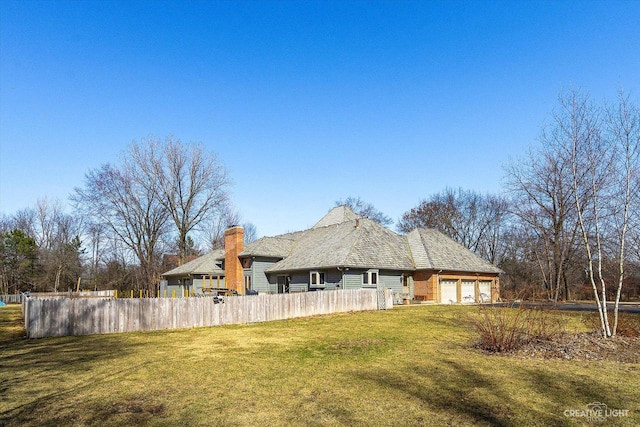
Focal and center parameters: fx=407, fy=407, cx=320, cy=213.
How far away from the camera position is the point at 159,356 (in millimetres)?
10766

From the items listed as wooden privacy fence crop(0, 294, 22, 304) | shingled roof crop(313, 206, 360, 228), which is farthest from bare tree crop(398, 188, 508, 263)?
wooden privacy fence crop(0, 294, 22, 304)

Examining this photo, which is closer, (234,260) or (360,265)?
(360,265)

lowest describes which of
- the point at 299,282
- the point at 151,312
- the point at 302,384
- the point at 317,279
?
the point at 302,384

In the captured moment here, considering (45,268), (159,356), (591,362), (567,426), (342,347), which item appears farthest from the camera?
(45,268)

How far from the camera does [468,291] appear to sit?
34.0m

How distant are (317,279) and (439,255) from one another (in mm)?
10861

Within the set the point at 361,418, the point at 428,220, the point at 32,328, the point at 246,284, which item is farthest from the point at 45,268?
the point at 361,418

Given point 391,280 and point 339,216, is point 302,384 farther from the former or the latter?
point 339,216

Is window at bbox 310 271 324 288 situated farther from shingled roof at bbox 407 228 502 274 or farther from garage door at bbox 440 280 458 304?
garage door at bbox 440 280 458 304

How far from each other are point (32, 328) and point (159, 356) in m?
7.22

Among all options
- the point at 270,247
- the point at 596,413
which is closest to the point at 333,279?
the point at 270,247

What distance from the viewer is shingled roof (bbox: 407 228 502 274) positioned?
1264 inches

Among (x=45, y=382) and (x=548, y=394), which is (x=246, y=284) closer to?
(x=45, y=382)

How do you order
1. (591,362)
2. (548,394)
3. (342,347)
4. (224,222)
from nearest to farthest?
(548,394) < (591,362) < (342,347) < (224,222)
